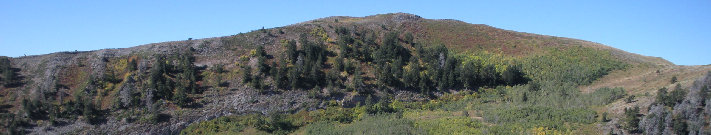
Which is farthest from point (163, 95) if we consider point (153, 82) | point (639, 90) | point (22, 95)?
point (639, 90)

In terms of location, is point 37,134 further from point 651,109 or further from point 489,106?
point 651,109

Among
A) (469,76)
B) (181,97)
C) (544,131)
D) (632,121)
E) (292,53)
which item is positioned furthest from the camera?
(292,53)

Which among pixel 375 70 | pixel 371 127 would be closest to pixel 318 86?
pixel 375 70

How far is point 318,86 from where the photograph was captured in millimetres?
56688

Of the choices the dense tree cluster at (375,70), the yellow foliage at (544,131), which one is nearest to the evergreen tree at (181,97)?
the dense tree cluster at (375,70)

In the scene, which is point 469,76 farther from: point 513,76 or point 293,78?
point 293,78

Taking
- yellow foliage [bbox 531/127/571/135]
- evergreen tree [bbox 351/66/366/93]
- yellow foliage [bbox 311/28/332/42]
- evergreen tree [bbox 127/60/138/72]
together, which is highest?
yellow foliage [bbox 311/28/332/42]

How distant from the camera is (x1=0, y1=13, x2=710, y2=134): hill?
48156mm

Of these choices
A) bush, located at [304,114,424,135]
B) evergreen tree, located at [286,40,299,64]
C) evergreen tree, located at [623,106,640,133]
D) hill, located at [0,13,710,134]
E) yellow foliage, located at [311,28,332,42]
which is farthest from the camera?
yellow foliage, located at [311,28,332,42]

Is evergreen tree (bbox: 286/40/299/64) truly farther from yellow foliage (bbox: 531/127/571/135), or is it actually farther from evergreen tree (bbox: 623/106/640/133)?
evergreen tree (bbox: 623/106/640/133)

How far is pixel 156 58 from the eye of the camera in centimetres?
6134

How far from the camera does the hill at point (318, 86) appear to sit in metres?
48.2

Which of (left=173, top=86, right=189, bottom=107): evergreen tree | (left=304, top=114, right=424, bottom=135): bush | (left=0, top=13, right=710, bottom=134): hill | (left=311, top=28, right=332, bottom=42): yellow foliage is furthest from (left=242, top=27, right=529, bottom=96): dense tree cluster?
(left=304, top=114, right=424, bottom=135): bush

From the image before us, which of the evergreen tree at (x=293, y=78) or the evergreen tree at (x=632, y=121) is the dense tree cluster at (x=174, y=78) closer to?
the evergreen tree at (x=293, y=78)
